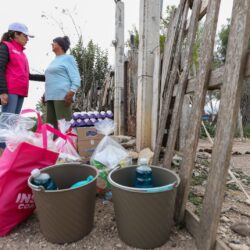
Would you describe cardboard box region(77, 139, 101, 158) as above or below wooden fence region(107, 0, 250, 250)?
below

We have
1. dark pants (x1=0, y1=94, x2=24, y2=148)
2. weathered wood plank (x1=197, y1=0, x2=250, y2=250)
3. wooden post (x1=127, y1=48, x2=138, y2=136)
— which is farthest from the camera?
wooden post (x1=127, y1=48, x2=138, y2=136)

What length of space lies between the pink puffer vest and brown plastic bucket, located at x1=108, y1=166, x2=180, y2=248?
63.9 inches

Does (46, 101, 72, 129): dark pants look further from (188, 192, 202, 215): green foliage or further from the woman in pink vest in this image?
(188, 192, 202, 215): green foliage

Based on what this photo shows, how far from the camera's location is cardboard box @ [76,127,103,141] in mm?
2225

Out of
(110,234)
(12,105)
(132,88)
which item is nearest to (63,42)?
(12,105)

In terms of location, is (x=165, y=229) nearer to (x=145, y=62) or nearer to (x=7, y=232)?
(x=7, y=232)

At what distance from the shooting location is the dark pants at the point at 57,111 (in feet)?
7.89

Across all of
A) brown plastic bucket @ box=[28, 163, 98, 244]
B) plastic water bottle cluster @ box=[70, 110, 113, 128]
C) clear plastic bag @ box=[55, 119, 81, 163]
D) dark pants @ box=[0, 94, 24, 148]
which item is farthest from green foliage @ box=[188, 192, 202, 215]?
dark pants @ box=[0, 94, 24, 148]

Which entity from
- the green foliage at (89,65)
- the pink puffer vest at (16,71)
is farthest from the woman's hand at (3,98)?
the green foliage at (89,65)

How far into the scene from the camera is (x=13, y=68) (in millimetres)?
2244

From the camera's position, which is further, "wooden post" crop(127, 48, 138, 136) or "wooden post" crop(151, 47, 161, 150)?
"wooden post" crop(127, 48, 138, 136)

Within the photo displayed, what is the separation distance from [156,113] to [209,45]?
119 centimetres

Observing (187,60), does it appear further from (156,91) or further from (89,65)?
(89,65)

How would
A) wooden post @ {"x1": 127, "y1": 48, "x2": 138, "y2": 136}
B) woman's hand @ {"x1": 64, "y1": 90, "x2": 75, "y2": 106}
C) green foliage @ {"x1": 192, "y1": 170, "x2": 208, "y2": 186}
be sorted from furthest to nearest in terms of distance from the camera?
wooden post @ {"x1": 127, "y1": 48, "x2": 138, "y2": 136}
woman's hand @ {"x1": 64, "y1": 90, "x2": 75, "y2": 106}
green foliage @ {"x1": 192, "y1": 170, "x2": 208, "y2": 186}
